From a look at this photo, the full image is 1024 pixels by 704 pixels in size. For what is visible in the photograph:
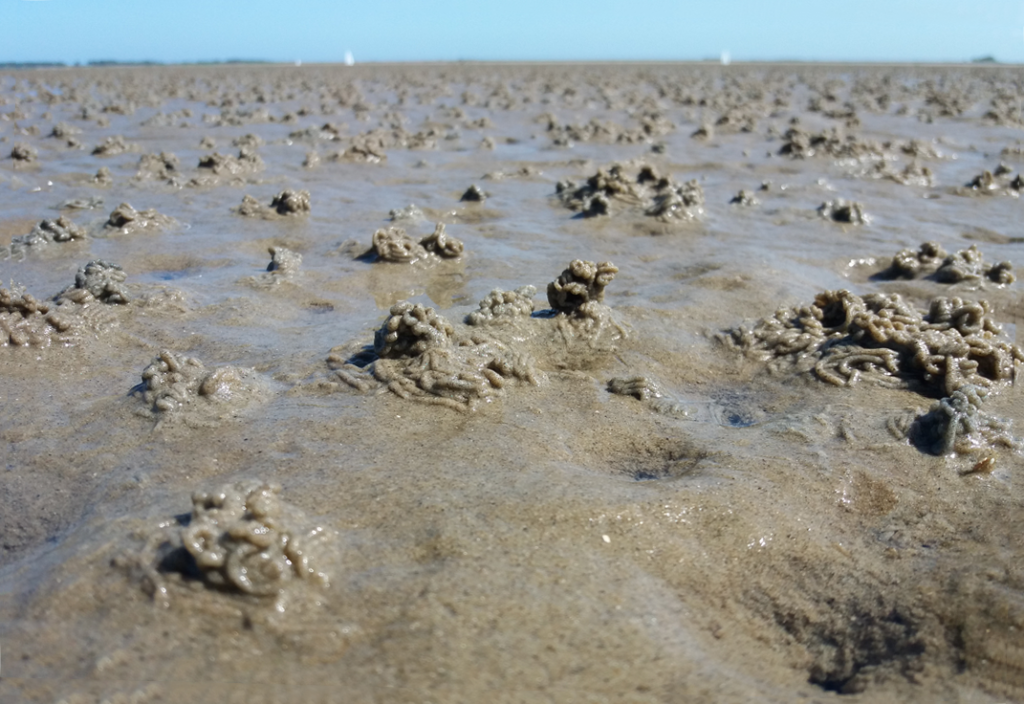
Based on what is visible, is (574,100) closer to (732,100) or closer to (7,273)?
(732,100)

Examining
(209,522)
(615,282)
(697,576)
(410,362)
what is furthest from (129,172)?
(697,576)

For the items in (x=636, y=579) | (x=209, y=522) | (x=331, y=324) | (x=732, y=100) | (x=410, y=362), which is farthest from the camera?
(x=732, y=100)

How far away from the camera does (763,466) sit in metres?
3.55

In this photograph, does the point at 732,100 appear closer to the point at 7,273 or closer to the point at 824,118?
the point at 824,118

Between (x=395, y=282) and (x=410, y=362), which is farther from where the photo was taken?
(x=395, y=282)

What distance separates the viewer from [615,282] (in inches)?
250

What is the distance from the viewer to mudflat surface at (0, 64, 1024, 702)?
2348 mm

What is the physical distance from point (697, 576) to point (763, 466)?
2.90 ft

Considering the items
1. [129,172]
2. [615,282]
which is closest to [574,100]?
[129,172]

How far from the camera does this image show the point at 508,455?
3482 millimetres

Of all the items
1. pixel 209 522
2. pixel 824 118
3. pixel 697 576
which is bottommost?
pixel 697 576

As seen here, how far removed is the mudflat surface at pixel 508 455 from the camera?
92.4 inches

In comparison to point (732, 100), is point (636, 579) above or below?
below

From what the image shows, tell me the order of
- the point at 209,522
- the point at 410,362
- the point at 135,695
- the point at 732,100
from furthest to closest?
the point at 732,100 < the point at 410,362 < the point at 209,522 < the point at 135,695
